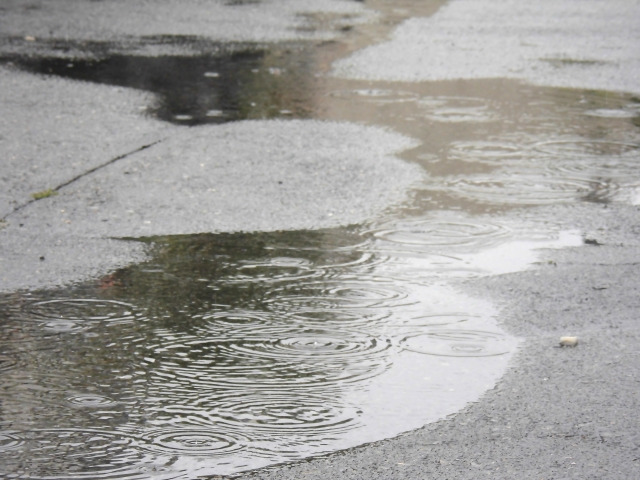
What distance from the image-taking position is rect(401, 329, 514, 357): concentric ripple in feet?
15.0

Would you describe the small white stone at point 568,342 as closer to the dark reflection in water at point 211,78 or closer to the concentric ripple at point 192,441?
the concentric ripple at point 192,441

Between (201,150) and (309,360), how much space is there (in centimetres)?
403

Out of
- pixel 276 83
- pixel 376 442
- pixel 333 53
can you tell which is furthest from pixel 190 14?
pixel 376 442

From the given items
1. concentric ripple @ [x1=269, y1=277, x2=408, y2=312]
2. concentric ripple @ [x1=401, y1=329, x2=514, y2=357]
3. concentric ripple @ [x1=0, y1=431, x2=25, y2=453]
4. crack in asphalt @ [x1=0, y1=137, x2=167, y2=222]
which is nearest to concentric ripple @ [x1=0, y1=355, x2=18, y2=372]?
Result: concentric ripple @ [x1=0, y1=431, x2=25, y2=453]

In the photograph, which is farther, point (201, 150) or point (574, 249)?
point (201, 150)

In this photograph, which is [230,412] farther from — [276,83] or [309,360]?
[276,83]

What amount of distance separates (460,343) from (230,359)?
3.78ft

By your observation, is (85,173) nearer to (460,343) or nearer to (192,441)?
(460,343)

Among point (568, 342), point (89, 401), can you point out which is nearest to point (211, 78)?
point (568, 342)

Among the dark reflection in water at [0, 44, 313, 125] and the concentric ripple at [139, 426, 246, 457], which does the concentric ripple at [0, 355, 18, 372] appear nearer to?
the concentric ripple at [139, 426, 246, 457]

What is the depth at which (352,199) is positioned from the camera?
22.9 feet

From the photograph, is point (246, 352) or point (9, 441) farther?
point (246, 352)

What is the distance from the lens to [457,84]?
11.2 meters

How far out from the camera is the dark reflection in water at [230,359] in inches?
147
